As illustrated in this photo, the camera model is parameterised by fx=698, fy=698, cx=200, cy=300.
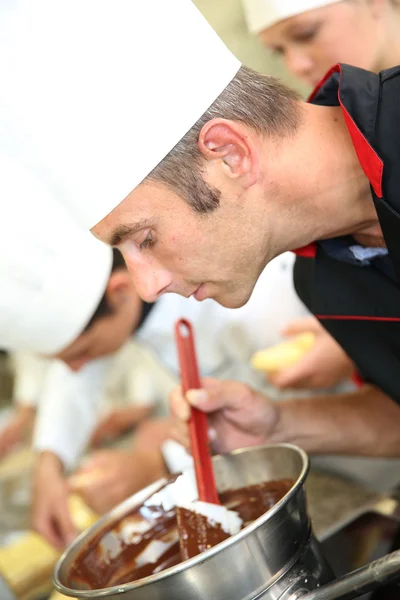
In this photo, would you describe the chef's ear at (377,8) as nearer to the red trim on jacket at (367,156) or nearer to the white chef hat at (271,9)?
the white chef hat at (271,9)

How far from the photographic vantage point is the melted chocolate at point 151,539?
82cm

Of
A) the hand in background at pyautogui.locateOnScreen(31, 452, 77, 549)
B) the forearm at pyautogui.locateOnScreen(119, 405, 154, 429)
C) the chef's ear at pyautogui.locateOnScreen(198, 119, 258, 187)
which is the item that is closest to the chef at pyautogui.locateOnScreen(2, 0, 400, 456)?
the chef's ear at pyautogui.locateOnScreen(198, 119, 258, 187)

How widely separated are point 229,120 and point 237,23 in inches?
19.8

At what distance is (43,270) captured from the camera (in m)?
1.43

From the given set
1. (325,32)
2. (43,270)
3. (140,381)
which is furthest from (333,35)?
(140,381)

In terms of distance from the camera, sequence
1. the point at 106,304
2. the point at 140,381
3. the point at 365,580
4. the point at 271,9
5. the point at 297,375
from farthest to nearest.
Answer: the point at 140,381 < the point at 106,304 < the point at 297,375 < the point at 271,9 < the point at 365,580

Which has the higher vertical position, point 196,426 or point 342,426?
point 196,426

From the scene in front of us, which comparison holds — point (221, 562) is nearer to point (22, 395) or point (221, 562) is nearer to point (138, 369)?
point (138, 369)

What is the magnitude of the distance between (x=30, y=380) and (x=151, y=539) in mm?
1560

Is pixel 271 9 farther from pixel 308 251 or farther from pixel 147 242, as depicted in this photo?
pixel 147 242

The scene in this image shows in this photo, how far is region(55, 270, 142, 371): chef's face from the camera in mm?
1722

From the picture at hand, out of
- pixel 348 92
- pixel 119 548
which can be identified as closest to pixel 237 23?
pixel 348 92

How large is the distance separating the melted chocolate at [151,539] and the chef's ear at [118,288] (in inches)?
33.6

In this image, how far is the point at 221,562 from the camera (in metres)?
0.65
